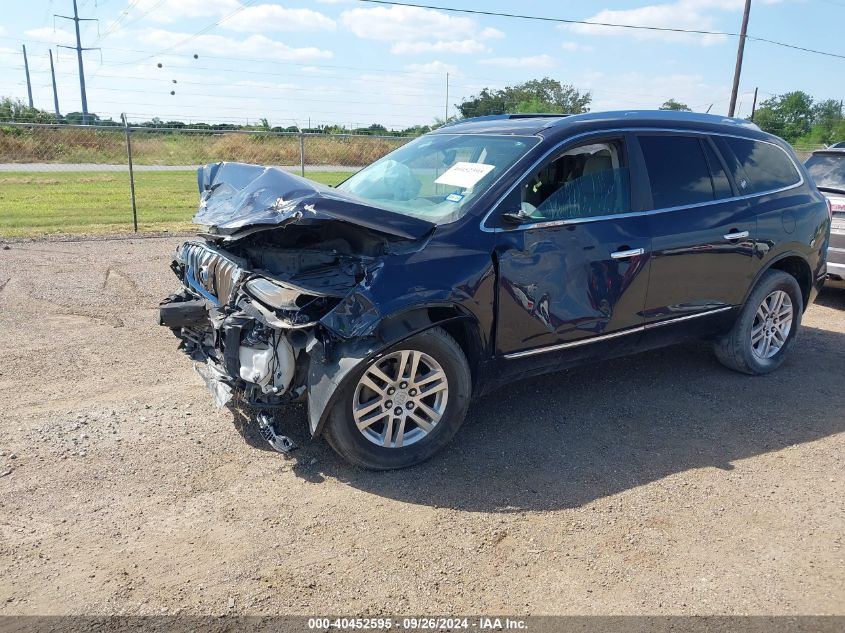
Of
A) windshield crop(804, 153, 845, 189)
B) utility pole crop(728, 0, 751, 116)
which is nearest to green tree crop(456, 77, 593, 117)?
utility pole crop(728, 0, 751, 116)

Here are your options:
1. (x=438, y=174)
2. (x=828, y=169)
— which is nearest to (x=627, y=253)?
(x=438, y=174)

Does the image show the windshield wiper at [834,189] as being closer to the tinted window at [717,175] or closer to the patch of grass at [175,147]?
the tinted window at [717,175]

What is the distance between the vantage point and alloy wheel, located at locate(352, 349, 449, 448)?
3.71 meters

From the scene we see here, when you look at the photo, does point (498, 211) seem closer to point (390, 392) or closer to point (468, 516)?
point (390, 392)

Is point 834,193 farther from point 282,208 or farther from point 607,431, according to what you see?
point 282,208

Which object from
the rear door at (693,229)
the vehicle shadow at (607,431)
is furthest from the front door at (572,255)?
the vehicle shadow at (607,431)

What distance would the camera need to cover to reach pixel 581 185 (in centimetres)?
440

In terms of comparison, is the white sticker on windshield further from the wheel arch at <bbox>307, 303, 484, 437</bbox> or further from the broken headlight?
the broken headlight

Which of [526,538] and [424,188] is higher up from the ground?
[424,188]

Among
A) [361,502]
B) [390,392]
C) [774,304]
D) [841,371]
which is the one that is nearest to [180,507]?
[361,502]

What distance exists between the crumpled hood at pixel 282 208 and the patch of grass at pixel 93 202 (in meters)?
5.95

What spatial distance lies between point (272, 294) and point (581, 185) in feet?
6.98

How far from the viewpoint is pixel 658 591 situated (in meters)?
2.92

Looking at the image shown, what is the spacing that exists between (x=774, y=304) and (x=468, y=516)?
3675 millimetres
